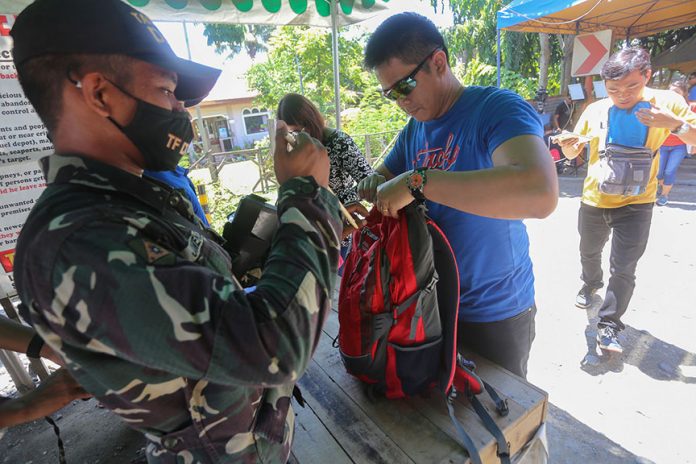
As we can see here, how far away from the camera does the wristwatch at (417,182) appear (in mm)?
1175

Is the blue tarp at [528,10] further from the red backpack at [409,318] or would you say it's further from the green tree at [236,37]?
the green tree at [236,37]

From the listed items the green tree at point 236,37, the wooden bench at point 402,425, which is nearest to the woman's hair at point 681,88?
the wooden bench at point 402,425

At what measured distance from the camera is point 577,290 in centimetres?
379

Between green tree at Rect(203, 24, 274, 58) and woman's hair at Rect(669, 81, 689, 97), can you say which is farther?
green tree at Rect(203, 24, 274, 58)

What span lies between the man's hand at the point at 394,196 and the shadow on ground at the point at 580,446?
1.81 m

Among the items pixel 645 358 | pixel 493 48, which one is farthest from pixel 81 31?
pixel 493 48

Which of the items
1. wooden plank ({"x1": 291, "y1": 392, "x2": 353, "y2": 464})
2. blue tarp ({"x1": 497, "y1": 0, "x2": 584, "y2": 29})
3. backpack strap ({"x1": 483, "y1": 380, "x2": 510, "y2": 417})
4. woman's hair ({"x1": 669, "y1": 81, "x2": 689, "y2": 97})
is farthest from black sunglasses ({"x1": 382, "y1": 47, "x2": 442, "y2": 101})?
woman's hair ({"x1": 669, "y1": 81, "x2": 689, "y2": 97})

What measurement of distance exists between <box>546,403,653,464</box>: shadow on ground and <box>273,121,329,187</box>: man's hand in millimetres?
2159

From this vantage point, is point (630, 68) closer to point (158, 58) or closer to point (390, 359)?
point (390, 359)

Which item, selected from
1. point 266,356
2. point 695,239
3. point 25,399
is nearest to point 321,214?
point 266,356

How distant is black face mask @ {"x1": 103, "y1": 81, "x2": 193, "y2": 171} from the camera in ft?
2.53

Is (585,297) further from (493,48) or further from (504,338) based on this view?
(493,48)

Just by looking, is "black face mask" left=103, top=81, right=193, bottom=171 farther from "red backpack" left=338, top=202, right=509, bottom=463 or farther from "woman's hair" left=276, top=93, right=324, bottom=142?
"woman's hair" left=276, top=93, right=324, bottom=142

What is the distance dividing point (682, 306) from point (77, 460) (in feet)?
15.1
